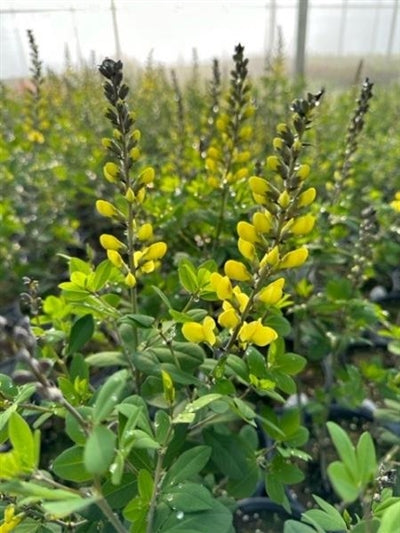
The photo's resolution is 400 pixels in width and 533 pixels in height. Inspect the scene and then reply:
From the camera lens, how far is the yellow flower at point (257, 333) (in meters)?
0.86

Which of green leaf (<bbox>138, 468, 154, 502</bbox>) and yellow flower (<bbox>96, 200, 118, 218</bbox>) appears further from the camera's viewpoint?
yellow flower (<bbox>96, 200, 118, 218</bbox>)

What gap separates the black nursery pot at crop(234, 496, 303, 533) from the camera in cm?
172

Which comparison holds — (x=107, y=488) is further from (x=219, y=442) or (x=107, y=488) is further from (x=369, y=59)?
(x=369, y=59)

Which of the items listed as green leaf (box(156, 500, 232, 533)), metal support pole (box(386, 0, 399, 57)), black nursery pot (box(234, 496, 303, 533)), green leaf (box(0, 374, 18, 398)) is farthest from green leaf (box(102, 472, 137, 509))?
metal support pole (box(386, 0, 399, 57))

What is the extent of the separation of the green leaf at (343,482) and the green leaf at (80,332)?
0.72m

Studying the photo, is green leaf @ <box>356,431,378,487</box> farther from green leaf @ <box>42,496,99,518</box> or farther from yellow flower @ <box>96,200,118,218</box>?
yellow flower @ <box>96,200,118,218</box>

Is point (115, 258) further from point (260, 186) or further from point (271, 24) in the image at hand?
point (271, 24)

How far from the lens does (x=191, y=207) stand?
1746 mm

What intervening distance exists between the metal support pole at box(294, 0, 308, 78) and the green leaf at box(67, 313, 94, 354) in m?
7.36

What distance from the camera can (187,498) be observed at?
2.81 ft

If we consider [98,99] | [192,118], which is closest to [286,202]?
[192,118]

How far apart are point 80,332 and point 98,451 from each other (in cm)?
63

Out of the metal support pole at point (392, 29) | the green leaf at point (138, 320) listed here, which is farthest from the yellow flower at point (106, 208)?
the metal support pole at point (392, 29)

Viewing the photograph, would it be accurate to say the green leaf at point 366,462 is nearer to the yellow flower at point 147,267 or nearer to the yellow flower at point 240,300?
the yellow flower at point 240,300
